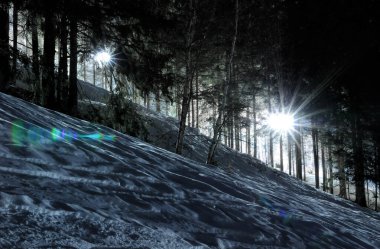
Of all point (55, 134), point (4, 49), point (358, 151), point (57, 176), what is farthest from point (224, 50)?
point (57, 176)

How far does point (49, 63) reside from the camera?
26.3ft

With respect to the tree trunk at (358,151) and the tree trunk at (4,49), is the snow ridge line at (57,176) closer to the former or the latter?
the tree trunk at (4,49)

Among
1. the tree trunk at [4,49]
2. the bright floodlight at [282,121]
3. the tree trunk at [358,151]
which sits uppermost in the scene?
the tree trunk at [4,49]

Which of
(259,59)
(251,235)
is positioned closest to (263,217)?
(251,235)

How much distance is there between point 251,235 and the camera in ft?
6.70

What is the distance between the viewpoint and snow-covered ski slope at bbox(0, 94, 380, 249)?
4.92 feet

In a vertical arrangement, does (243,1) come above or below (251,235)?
above

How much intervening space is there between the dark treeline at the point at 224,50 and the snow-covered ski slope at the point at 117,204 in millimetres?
4384

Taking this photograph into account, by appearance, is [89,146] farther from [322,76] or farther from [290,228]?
[322,76]

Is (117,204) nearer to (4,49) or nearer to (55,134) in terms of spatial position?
(55,134)

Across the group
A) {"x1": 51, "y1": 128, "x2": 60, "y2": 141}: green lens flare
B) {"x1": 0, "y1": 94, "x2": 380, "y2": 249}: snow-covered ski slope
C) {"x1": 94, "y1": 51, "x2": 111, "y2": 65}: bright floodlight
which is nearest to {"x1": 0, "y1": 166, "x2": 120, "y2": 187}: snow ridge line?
{"x1": 0, "y1": 94, "x2": 380, "y2": 249}: snow-covered ski slope

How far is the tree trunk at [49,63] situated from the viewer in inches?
287

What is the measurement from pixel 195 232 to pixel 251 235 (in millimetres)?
425

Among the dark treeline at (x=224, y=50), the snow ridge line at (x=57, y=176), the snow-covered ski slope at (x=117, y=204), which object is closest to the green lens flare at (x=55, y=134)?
the snow-covered ski slope at (x=117, y=204)
